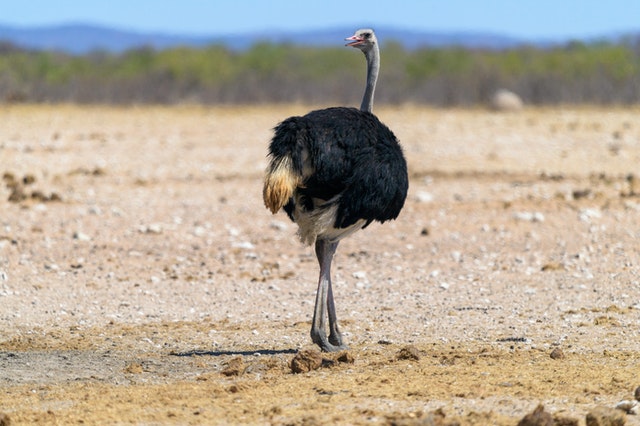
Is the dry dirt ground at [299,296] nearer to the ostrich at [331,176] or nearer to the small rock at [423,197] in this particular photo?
the small rock at [423,197]

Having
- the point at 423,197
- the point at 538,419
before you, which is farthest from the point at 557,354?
the point at 423,197

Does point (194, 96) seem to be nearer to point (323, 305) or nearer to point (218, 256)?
point (218, 256)

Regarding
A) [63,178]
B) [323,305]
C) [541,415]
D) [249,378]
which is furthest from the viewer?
[63,178]

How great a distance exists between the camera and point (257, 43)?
55562 millimetres

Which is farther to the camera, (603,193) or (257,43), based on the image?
(257,43)

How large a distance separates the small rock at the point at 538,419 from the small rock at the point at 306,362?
1718 millimetres

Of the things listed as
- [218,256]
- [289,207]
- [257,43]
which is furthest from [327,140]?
[257,43]

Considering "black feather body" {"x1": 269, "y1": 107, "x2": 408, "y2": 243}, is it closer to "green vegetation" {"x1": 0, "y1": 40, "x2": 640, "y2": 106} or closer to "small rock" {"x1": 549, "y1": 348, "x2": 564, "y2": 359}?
"small rock" {"x1": 549, "y1": 348, "x2": 564, "y2": 359}

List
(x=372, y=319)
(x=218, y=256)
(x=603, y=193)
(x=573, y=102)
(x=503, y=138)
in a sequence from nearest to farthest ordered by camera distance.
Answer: (x=372, y=319), (x=218, y=256), (x=603, y=193), (x=503, y=138), (x=573, y=102)

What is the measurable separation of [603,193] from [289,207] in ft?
28.3

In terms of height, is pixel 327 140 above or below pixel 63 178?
above

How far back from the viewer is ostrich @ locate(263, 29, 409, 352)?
7.08 m

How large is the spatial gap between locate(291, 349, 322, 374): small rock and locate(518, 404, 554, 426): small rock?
172cm

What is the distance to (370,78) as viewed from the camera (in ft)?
27.1
